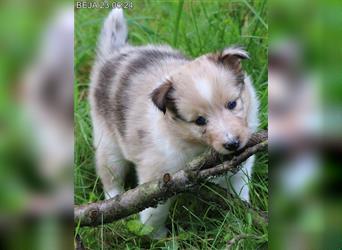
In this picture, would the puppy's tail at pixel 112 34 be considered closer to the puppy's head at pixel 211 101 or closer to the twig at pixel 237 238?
the puppy's head at pixel 211 101

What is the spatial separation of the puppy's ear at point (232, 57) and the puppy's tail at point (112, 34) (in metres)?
0.34

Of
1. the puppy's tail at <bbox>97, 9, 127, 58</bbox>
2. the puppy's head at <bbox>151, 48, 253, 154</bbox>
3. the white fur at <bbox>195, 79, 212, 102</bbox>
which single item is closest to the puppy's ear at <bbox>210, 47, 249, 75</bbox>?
the puppy's head at <bbox>151, 48, 253, 154</bbox>

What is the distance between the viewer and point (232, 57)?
245 centimetres

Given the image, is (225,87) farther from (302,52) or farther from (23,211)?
(23,211)

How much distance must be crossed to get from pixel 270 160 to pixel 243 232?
25cm

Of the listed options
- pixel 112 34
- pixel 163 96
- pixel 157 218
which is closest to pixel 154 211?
pixel 157 218

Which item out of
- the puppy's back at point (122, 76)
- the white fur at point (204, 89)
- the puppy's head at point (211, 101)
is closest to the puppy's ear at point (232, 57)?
the puppy's head at point (211, 101)

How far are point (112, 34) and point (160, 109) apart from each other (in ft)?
1.31

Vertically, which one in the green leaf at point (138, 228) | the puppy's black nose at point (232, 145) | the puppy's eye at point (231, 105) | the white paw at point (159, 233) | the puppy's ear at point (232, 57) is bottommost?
the white paw at point (159, 233)

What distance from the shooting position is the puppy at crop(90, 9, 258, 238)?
2383mm

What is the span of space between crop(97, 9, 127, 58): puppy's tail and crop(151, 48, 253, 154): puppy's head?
0.90 ft

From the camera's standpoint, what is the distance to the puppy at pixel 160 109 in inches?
93.8

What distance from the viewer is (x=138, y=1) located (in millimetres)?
2506

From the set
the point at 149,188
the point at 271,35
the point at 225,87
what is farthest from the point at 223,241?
the point at 271,35
